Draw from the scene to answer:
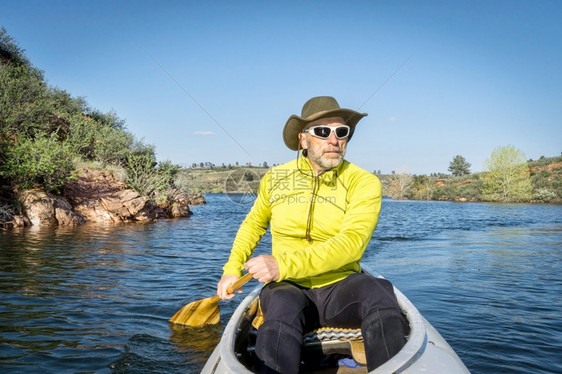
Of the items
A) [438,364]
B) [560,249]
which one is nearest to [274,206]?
[438,364]

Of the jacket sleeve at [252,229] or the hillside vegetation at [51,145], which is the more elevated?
the hillside vegetation at [51,145]

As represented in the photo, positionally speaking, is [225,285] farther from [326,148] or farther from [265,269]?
[326,148]

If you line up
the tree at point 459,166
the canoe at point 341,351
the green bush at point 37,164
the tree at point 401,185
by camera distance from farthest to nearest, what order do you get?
the tree at point 459,166 → the tree at point 401,185 → the green bush at point 37,164 → the canoe at point 341,351

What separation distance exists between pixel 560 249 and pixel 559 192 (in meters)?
41.0

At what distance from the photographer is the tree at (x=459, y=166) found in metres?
84.8

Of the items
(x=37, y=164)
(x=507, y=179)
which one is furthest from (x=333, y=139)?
(x=507, y=179)

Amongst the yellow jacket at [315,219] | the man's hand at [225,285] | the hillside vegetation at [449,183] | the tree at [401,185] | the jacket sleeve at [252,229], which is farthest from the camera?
the tree at [401,185]

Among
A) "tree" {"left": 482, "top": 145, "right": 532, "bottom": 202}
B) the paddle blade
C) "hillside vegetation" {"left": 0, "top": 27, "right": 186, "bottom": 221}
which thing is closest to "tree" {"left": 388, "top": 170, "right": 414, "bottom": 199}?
"tree" {"left": 482, "top": 145, "right": 532, "bottom": 202}

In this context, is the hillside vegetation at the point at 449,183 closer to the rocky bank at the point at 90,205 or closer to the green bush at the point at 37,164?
the rocky bank at the point at 90,205

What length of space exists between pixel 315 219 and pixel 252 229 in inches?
28.5

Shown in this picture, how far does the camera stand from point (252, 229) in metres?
3.25

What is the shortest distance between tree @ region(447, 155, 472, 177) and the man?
299 ft

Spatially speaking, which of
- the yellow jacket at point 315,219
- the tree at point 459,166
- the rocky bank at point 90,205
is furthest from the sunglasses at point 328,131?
the tree at point 459,166

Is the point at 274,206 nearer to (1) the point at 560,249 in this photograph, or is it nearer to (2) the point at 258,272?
(2) the point at 258,272
